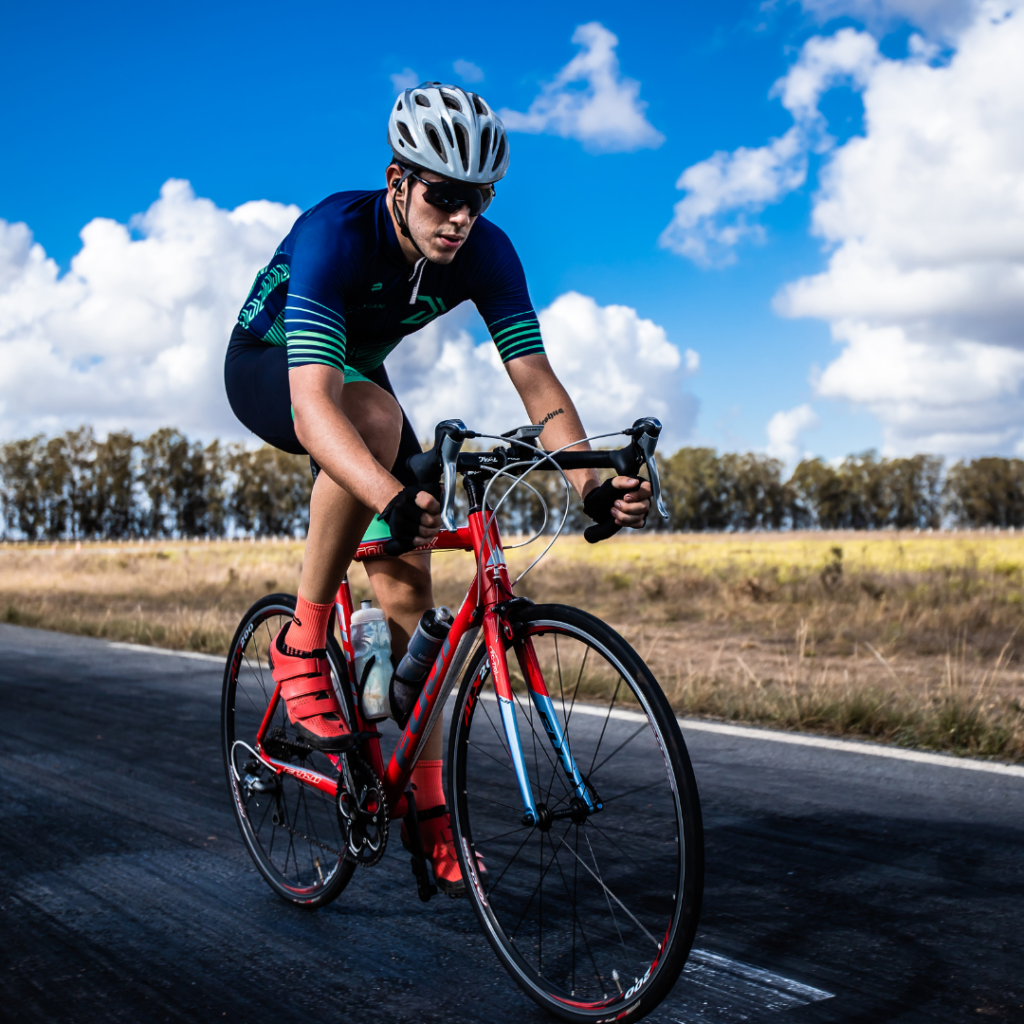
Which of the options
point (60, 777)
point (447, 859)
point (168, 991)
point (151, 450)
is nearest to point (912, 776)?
point (447, 859)

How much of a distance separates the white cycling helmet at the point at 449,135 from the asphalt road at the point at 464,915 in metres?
1.98

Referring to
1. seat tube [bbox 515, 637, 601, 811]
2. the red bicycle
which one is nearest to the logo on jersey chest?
the red bicycle

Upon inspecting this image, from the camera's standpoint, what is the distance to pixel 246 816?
336 centimetres

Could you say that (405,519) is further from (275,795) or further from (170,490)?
(170,490)

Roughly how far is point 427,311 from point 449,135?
0.58 meters

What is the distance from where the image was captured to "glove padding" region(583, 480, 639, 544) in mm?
2314

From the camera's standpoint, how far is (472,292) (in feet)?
9.59

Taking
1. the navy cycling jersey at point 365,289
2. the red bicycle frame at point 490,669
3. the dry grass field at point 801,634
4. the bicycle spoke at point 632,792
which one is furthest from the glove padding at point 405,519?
the dry grass field at point 801,634

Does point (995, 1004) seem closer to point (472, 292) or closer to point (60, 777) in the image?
point (472, 292)

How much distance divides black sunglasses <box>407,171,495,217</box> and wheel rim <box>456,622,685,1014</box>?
111 centimetres

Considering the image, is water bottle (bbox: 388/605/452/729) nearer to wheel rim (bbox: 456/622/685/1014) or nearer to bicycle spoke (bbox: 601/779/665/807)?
wheel rim (bbox: 456/622/685/1014)

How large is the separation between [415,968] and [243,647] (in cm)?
144

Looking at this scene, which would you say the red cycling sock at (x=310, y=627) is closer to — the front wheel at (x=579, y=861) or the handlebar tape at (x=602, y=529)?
the front wheel at (x=579, y=861)

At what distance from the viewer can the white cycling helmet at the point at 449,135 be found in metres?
2.46
